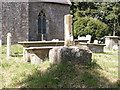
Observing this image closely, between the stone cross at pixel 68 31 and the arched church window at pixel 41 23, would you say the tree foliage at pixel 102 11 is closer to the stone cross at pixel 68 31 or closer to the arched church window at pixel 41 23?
the arched church window at pixel 41 23

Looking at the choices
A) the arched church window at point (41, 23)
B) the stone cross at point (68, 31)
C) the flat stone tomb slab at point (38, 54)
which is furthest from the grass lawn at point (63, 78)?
the arched church window at point (41, 23)

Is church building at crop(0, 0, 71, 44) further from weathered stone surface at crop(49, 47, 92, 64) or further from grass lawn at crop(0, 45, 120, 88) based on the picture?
weathered stone surface at crop(49, 47, 92, 64)

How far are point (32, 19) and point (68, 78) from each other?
527 inches

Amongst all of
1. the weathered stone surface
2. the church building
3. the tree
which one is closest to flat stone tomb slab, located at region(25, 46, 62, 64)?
the weathered stone surface

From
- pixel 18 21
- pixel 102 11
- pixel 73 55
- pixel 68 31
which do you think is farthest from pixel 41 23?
pixel 102 11

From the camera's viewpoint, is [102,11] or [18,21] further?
[102,11]

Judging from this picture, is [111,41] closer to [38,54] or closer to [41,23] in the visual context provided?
[41,23]

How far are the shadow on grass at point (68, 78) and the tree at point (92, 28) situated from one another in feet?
59.0

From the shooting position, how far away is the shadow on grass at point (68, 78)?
4594 millimetres

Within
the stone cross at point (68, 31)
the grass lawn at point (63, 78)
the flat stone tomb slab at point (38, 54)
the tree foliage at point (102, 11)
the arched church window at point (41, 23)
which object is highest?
the tree foliage at point (102, 11)

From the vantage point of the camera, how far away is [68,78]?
16.2ft

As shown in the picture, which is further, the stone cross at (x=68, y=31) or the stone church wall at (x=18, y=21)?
the stone church wall at (x=18, y=21)

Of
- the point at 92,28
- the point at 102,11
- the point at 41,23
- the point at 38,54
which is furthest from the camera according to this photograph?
the point at 102,11

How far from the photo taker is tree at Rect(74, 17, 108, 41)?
22844 mm
